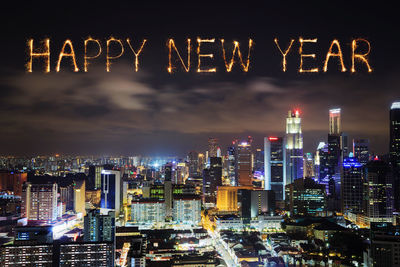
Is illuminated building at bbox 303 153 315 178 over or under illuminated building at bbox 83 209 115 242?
over

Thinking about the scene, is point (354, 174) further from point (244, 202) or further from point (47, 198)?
point (47, 198)

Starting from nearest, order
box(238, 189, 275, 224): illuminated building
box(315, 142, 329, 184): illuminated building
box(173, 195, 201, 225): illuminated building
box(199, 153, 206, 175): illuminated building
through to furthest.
Answer: box(173, 195, 201, 225): illuminated building < box(238, 189, 275, 224): illuminated building < box(315, 142, 329, 184): illuminated building < box(199, 153, 206, 175): illuminated building

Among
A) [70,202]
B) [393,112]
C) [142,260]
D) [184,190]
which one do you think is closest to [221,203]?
[184,190]

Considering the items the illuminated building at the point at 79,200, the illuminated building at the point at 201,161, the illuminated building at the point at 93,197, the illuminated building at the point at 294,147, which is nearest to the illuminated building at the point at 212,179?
the illuminated building at the point at 294,147

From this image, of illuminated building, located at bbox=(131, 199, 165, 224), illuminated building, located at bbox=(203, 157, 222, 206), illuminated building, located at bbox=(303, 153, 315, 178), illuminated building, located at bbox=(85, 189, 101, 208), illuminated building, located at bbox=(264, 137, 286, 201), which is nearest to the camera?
illuminated building, located at bbox=(131, 199, 165, 224)

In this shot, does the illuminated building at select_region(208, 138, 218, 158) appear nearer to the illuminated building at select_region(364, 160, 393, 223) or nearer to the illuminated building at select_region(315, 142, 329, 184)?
the illuminated building at select_region(315, 142, 329, 184)

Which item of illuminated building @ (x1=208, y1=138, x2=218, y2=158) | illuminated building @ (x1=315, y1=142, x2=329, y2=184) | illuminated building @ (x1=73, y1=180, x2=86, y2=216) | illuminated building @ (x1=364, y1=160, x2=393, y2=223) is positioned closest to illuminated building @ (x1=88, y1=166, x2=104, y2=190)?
illuminated building @ (x1=73, y1=180, x2=86, y2=216)
